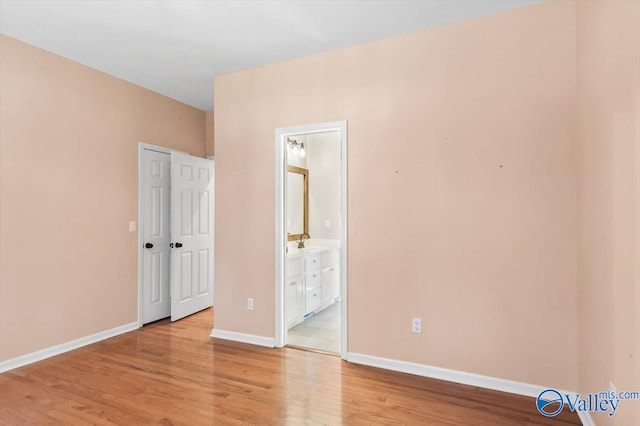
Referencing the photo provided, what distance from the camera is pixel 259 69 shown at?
351 centimetres

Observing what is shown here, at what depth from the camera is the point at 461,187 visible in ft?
8.72

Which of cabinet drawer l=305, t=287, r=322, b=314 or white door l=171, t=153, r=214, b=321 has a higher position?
white door l=171, t=153, r=214, b=321

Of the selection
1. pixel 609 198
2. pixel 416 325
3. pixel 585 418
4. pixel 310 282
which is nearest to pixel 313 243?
pixel 310 282

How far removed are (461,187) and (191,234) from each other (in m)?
3.34

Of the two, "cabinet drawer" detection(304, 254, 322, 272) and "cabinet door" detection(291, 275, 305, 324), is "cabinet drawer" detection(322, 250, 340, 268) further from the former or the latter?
"cabinet door" detection(291, 275, 305, 324)

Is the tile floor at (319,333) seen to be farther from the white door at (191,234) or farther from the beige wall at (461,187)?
the white door at (191,234)

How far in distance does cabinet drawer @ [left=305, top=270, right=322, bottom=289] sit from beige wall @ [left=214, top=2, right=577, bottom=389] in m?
0.87

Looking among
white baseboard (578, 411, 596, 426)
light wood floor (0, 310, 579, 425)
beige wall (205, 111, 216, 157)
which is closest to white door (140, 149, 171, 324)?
beige wall (205, 111, 216, 157)

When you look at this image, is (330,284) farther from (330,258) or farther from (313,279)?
(313,279)

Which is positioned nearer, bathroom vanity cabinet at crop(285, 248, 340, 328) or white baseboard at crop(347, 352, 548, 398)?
white baseboard at crop(347, 352, 548, 398)

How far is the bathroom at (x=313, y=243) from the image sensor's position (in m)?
3.81

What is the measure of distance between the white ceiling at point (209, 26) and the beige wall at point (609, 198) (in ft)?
2.79

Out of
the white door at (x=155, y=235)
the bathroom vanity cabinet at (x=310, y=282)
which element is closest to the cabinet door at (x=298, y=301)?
the bathroom vanity cabinet at (x=310, y=282)

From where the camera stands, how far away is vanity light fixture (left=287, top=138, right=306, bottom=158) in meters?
4.87
